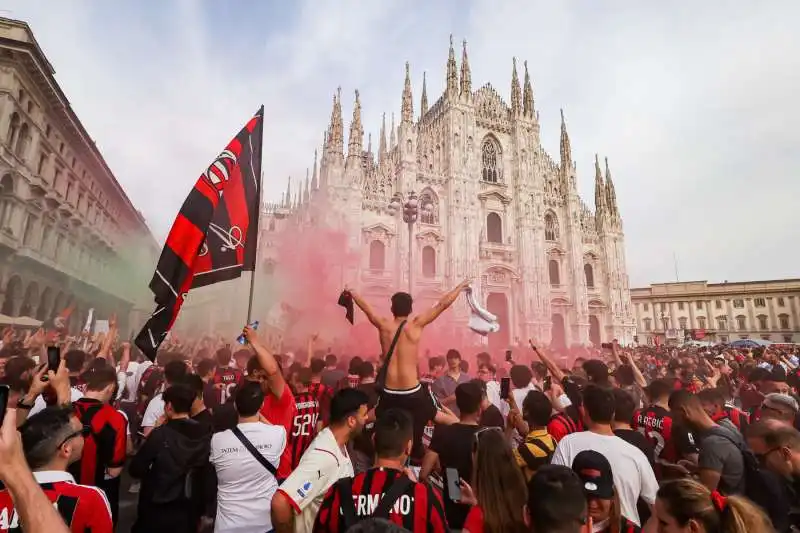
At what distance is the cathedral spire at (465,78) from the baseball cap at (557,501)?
32087 millimetres

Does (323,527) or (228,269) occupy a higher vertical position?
(228,269)

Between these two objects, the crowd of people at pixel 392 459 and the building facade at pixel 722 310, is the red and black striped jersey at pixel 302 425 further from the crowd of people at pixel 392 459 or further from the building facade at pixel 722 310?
the building facade at pixel 722 310

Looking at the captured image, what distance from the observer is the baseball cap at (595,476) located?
7.05 ft

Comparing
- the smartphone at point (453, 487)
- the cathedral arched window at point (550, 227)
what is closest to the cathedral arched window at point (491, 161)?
the cathedral arched window at point (550, 227)

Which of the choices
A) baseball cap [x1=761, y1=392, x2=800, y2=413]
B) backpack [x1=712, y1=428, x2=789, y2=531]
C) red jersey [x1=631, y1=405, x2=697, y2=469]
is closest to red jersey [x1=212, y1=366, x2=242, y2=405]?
red jersey [x1=631, y1=405, x2=697, y2=469]

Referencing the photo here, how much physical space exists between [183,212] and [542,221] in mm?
30132

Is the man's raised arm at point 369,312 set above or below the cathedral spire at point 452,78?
below

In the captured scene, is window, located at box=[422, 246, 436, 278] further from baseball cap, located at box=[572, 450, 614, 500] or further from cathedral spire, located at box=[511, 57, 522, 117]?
baseball cap, located at box=[572, 450, 614, 500]

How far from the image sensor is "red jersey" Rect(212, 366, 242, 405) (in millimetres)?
5734

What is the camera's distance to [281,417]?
3.76 metres

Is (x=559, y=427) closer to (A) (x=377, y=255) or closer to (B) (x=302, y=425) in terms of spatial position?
(B) (x=302, y=425)

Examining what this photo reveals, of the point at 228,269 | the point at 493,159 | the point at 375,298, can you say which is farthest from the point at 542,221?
the point at 228,269

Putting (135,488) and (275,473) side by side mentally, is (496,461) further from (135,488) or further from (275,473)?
(135,488)

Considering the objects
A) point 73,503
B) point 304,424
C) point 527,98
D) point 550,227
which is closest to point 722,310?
point 550,227
